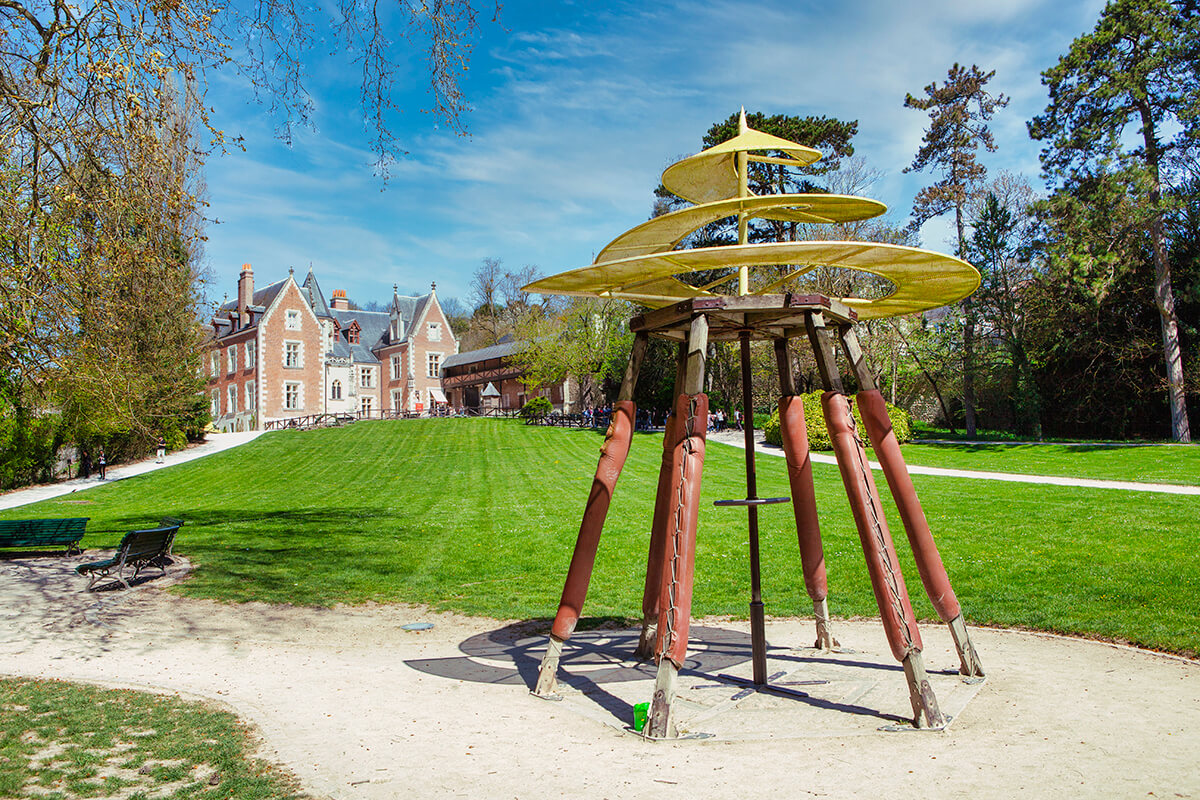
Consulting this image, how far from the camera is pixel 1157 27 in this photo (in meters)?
26.8

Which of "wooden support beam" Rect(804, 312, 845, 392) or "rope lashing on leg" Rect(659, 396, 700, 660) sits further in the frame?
"wooden support beam" Rect(804, 312, 845, 392)

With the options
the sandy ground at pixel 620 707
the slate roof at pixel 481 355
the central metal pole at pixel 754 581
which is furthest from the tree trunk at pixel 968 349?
the slate roof at pixel 481 355

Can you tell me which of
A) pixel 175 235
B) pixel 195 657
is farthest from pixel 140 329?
pixel 195 657

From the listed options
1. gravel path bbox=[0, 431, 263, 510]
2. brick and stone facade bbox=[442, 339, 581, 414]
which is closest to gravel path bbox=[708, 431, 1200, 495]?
gravel path bbox=[0, 431, 263, 510]

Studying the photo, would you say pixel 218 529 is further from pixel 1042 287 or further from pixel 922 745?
pixel 1042 287

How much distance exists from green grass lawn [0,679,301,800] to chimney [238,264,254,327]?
5862 cm

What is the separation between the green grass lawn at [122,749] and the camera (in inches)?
174

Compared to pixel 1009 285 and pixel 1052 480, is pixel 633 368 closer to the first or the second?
pixel 1052 480

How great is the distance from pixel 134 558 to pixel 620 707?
28.3ft

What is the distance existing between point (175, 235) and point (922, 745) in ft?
36.3

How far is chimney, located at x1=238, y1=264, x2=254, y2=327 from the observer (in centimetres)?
5956

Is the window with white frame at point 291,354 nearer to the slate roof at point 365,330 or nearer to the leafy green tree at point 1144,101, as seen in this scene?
the slate roof at point 365,330

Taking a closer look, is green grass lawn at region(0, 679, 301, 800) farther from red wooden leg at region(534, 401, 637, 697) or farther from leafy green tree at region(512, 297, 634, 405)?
leafy green tree at region(512, 297, 634, 405)

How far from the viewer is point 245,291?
197 feet
